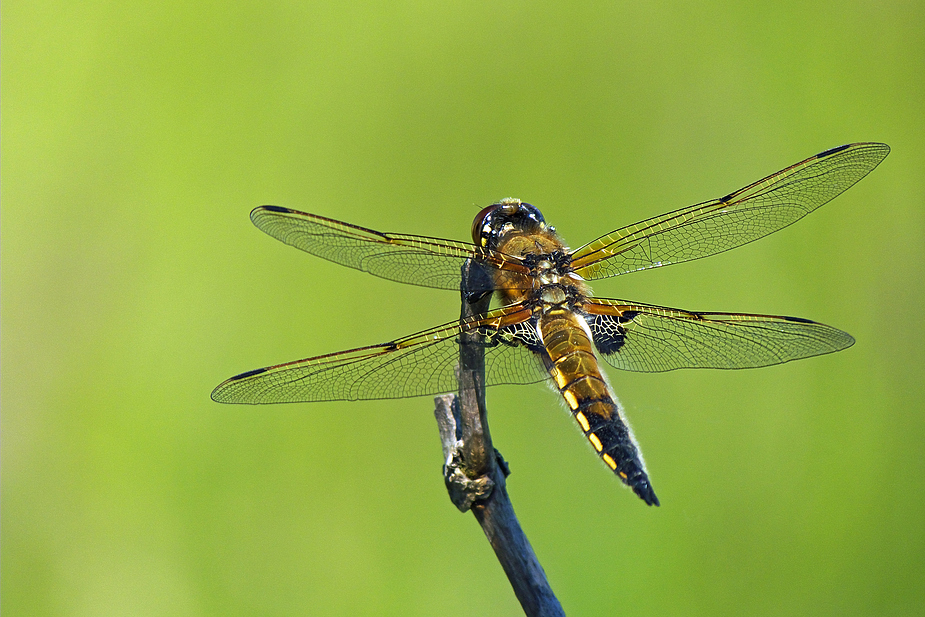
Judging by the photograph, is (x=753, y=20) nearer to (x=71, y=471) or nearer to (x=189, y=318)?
(x=189, y=318)

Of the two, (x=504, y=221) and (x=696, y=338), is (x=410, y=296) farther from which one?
(x=696, y=338)

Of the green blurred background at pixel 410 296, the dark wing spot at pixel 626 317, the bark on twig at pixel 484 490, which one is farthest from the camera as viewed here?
the green blurred background at pixel 410 296

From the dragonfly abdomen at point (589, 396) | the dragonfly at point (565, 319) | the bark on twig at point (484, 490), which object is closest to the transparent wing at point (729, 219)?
the dragonfly at point (565, 319)

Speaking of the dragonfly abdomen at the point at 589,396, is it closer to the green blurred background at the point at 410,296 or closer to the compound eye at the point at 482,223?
the compound eye at the point at 482,223

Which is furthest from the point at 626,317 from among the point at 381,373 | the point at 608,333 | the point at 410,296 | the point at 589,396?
the point at 410,296

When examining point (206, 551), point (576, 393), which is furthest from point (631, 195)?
point (206, 551)

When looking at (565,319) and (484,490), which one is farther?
(565,319)

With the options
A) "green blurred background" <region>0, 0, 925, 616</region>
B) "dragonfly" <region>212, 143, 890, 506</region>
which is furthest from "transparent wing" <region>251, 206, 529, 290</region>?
"green blurred background" <region>0, 0, 925, 616</region>
